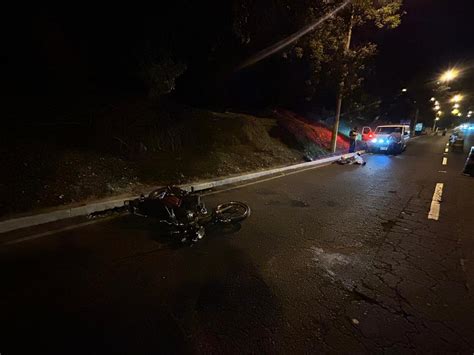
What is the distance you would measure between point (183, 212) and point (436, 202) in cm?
670

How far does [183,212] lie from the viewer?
15.4 feet

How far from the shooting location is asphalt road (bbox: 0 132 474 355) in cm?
247

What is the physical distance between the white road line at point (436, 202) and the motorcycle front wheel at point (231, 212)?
420 cm

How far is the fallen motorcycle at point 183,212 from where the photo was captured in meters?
4.56

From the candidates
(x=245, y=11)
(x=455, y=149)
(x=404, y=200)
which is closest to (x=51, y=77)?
(x=245, y=11)

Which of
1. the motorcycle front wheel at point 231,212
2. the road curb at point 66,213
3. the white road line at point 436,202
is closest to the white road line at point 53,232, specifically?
the road curb at point 66,213

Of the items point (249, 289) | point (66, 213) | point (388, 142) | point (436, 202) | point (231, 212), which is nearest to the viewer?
point (249, 289)

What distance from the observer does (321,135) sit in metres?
20.5

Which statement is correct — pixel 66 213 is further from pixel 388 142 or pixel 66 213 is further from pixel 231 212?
pixel 388 142

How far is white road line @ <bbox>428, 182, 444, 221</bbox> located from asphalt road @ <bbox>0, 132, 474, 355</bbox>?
503 mm

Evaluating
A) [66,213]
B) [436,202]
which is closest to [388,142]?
[436,202]

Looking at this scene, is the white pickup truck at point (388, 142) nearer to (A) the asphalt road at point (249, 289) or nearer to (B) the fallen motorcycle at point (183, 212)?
(A) the asphalt road at point (249, 289)

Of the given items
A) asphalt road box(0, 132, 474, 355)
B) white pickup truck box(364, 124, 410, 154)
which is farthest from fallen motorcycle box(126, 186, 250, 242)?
white pickup truck box(364, 124, 410, 154)

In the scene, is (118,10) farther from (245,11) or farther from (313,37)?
(313,37)
